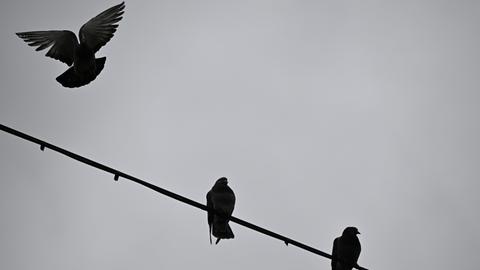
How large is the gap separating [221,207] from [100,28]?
3460 millimetres

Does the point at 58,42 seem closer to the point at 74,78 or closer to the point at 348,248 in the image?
the point at 74,78

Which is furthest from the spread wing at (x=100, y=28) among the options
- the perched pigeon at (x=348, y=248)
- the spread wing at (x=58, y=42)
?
the perched pigeon at (x=348, y=248)

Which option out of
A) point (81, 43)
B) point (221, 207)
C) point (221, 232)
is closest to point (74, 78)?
point (81, 43)

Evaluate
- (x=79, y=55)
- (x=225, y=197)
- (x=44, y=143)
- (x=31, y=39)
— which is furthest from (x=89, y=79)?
(x=44, y=143)

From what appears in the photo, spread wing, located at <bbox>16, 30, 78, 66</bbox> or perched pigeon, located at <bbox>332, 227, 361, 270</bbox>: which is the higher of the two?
spread wing, located at <bbox>16, 30, 78, 66</bbox>

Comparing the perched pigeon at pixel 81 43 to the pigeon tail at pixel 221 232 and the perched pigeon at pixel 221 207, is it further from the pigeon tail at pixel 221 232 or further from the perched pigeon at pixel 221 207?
the pigeon tail at pixel 221 232

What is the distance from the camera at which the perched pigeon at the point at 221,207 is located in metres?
8.64

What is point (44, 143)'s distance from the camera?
5.05 m

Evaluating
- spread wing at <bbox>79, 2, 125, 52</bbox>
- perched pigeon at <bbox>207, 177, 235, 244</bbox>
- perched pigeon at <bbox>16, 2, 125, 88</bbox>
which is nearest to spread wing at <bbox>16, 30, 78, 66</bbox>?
perched pigeon at <bbox>16, 2, 125, 88</bbox>

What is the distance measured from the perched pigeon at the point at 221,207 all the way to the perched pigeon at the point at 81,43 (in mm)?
2748

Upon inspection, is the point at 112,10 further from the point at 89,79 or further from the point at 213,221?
the point at 213,221

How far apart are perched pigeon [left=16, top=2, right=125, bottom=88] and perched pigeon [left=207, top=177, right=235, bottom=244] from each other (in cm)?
275

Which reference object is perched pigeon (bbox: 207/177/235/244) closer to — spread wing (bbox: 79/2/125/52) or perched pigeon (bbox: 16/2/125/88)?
perched pigeon (bbox: 16/2/125/88)

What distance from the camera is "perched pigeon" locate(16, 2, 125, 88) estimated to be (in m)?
9.29
